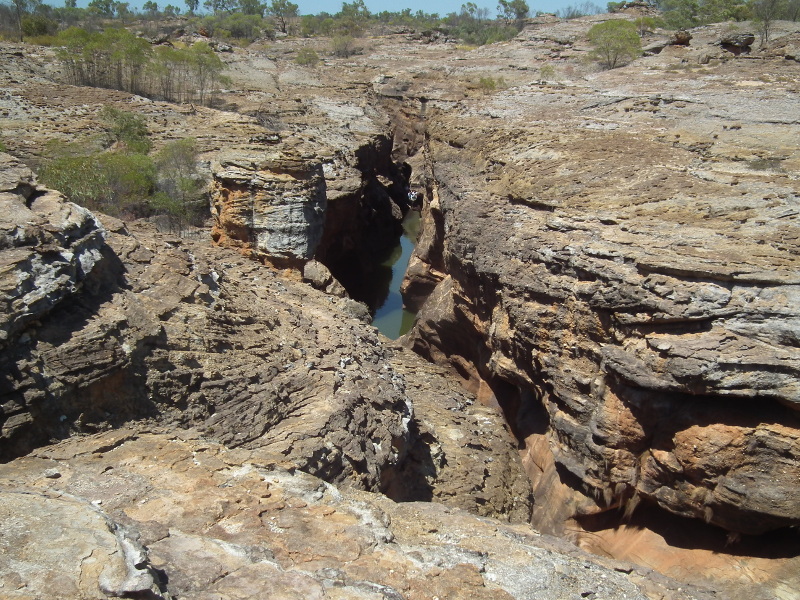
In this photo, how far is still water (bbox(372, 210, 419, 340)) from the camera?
19156 mm

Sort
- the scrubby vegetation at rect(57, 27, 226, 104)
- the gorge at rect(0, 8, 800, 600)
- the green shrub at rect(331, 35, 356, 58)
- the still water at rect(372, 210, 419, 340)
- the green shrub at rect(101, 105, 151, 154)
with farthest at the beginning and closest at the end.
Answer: the green shrub at rect(331, 35, 356, 58), the scrubby vegetation at rect(57, 27, 226, 104), the still water at rect(372, 210, 419, 340), the green shrub at rect(101, 105, 151, 154), the gorge at rect(0, 8, 800, 600)

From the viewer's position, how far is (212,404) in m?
7.52

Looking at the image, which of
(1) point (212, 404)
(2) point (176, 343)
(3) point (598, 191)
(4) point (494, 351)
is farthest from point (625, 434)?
(2) point (176, 343)

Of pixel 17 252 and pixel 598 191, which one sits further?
pixel 598 191

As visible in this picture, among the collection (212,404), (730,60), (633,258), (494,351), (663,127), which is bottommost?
(494,351)


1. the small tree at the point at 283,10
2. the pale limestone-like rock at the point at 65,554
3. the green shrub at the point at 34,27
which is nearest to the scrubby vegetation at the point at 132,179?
the pale limestone-like rock at the point at 65,554

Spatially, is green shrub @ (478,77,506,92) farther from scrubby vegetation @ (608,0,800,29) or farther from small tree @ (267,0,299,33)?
small tree @ (267,0,299,33)

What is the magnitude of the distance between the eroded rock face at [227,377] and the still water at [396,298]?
313 inches

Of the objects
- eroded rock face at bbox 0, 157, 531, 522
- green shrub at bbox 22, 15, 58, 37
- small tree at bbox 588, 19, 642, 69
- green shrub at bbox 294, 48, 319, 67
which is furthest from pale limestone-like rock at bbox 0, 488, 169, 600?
green shrub at bbox 22, 15, 58, 37

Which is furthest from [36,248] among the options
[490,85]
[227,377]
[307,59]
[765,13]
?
[765,13]

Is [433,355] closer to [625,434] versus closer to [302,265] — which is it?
[302,265]

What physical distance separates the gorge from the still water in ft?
9.97

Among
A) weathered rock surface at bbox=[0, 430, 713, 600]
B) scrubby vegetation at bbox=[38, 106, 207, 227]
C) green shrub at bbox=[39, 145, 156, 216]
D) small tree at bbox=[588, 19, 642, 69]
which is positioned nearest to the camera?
weathered rock surface at bbox=[0, 430, 713, 600]

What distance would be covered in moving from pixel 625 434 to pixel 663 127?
28.9ft
